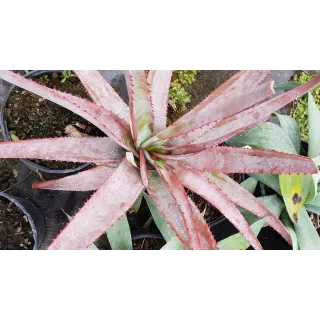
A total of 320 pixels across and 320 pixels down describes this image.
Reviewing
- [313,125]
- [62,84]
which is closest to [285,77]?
[313,125]

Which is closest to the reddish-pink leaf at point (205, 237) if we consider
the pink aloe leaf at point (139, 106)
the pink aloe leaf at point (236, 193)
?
the pink aloe leaf at point (236, 193)

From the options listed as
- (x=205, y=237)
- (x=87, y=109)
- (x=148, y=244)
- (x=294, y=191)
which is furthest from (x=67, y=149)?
(x=294, y=191)

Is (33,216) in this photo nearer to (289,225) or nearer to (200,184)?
(200,184)

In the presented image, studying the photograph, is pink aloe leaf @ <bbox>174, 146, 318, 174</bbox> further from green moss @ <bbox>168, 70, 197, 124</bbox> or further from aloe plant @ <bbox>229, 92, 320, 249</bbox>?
green moss @ <bbox>168, 70, 197, 124</bbox>

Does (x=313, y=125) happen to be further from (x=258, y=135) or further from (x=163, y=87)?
(x=163, y=87)

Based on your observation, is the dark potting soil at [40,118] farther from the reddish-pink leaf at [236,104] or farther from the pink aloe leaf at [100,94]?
the reddish-pink leaf at [236,104]

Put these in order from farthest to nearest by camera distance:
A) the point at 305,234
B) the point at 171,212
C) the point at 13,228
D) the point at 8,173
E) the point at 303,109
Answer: the point at 303,109 < the point at 8,173 < the point at 13,228 < the point at 305,234 < the point at 171,212
